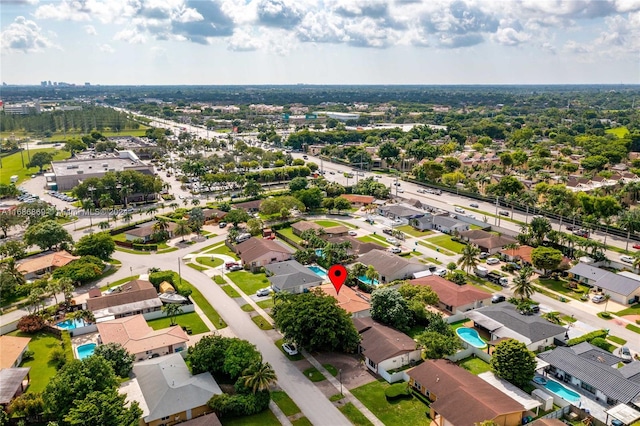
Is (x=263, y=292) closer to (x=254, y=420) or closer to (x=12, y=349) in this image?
(x=254, y=420)

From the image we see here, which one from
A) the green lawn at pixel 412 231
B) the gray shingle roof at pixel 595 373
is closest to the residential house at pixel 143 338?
the gray shingle roof at pixel 595 373

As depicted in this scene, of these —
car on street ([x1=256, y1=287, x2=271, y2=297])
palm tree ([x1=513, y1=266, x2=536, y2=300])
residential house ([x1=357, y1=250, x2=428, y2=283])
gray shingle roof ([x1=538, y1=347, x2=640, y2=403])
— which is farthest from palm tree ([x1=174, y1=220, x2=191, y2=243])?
gray shingle roof ([x1=538, y1=347, x2=640, y2=403])

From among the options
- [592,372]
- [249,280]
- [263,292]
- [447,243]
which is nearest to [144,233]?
[249,280]

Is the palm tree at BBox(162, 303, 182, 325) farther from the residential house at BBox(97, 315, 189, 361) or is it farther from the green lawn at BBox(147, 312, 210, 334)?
the residential house at BBox(97, 315, 189, 361)

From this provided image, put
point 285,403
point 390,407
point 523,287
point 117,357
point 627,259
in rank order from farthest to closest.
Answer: point 627,259 < point 523,287 < point 117,357 < point 285,403 < point 390,407

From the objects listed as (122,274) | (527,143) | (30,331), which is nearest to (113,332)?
(30,331)

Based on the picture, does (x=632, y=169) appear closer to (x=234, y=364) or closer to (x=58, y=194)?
(x=234, y=364)

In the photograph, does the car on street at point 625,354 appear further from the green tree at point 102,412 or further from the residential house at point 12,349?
the residential house at point 12,349
